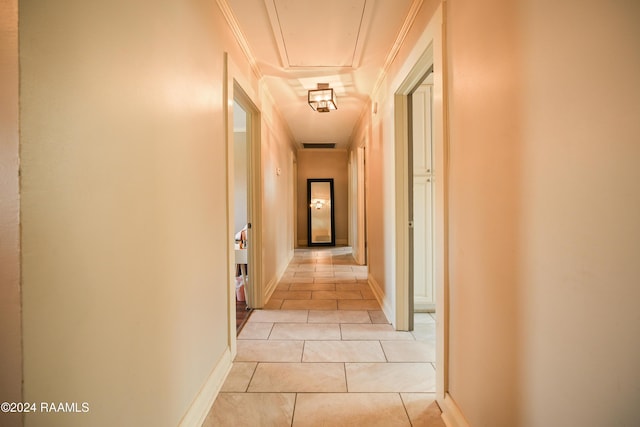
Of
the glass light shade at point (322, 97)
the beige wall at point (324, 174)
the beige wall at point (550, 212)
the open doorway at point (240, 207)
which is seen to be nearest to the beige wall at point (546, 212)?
the beige wall at point (550, 212)

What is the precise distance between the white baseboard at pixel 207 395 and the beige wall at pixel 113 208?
6cm

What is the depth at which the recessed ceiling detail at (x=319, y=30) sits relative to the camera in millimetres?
2117

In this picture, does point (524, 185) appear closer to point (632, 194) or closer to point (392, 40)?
point (632, 194)

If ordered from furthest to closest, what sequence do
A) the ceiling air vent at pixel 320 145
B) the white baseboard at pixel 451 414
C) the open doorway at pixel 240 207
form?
the ceiling air vent at pixel 320 145 → the open doorway at pixel 240 207 → the white baseboard at pixel 451 414

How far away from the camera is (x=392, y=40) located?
2.62 meters

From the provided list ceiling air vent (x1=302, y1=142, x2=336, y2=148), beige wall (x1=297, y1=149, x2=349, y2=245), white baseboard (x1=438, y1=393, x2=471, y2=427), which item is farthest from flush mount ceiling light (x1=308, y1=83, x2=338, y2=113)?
beige wall (x1=297, y1=149, x2=349, y2=245)

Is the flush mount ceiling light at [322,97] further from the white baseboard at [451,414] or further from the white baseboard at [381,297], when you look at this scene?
the white baseboard at [451,414]

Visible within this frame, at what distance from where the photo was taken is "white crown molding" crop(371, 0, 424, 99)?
2094mm

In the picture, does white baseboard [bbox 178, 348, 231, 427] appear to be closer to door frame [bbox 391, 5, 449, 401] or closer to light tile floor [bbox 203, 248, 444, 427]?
light tile floor [bbox 203, 248, 444, 427]

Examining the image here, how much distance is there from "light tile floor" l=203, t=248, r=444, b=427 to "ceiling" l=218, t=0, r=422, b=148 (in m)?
2.48

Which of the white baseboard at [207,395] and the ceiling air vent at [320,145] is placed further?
the ceiling air vent at [320,145]

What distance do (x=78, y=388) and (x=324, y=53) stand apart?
2846 mm

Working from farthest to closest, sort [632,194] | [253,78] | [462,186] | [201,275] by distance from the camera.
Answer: [253,78], [201,275], [462,186], [632,194]

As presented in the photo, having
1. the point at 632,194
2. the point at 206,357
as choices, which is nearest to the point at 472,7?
the point at 632,194
